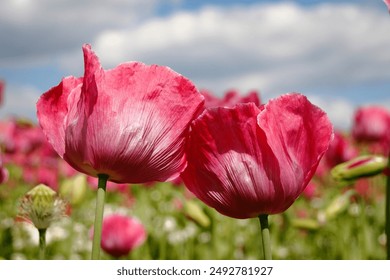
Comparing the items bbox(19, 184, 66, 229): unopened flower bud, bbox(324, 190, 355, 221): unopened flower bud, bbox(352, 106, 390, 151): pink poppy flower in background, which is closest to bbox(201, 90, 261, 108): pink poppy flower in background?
bbox(324, 190, 355, 221): unopened flower bud

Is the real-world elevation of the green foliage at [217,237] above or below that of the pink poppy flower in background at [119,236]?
above

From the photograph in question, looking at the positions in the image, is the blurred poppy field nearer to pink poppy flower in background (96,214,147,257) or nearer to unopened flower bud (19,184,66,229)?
pink poppy flower in background (96,214,147,257)

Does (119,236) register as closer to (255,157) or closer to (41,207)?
(41,207)

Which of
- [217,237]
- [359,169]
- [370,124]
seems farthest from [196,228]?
[359,169]

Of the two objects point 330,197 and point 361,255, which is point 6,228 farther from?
point 330,197

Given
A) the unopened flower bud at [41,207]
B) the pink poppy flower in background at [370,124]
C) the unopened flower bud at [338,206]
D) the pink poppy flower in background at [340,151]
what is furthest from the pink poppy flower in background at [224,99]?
the pink poppy flower in background at [370,124]

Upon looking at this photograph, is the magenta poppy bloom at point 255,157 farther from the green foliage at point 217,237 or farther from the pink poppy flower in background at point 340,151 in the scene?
the pink poppy flower in background at point 340,151

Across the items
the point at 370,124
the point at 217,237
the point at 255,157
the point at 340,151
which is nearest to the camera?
the point at 255,157
